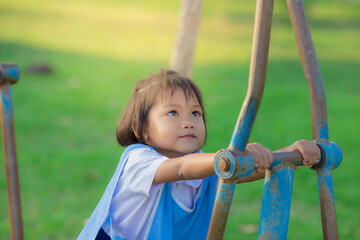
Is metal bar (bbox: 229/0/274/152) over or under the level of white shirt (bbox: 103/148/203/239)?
over

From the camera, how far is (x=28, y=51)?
33.0 ft

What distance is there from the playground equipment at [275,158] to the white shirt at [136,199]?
50 cm

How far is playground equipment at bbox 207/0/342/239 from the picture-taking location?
1.33 m

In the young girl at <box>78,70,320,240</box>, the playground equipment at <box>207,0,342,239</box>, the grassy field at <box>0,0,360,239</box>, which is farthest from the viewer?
the grassy field at <box>0,0,360,239</box>

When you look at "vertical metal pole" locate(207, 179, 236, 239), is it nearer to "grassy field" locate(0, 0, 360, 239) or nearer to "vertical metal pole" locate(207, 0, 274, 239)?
"vertical metal pole" locate(207, 0, 274, 239)

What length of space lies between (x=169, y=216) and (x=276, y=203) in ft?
1.82

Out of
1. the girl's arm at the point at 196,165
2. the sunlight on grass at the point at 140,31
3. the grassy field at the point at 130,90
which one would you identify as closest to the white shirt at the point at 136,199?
the girl's arm at the point at 196,165

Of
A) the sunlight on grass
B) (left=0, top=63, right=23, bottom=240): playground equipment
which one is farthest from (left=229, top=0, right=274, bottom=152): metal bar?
the sunlight on grass

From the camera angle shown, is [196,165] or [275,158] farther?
[196,165]

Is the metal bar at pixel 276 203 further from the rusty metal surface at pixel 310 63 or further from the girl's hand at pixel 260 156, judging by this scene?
the rusty metal surface at pixel 310 63

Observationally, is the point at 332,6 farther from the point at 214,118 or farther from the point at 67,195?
the point at 67,195

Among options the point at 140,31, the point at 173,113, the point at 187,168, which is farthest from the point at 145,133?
the point at 140,31

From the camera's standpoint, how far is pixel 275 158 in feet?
4.72

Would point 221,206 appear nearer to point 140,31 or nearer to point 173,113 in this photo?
point 173,113
